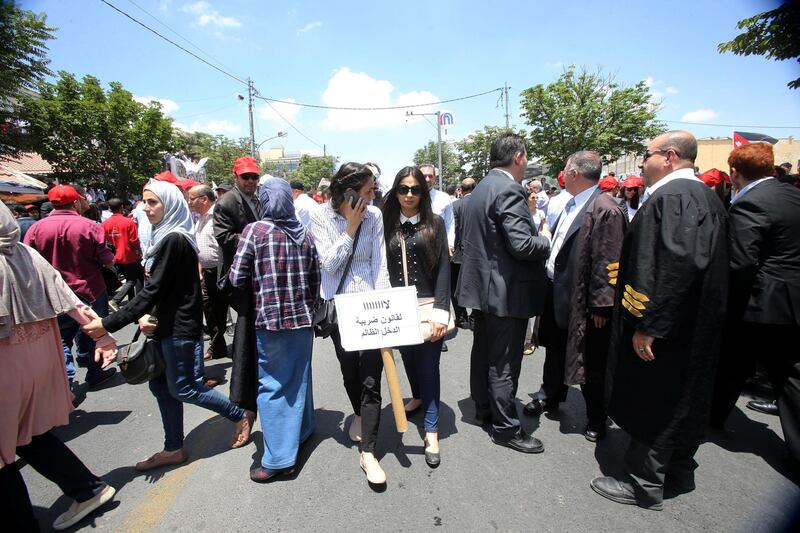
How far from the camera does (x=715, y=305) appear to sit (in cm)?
213

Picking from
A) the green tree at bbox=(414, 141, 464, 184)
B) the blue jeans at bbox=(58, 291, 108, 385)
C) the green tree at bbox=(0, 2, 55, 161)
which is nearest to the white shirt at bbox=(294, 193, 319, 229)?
the blue jeans at bbox=(58, 291, 108, 385)

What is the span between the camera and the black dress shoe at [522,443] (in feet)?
9.30

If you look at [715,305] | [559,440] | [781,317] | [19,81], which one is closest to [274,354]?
[559,440]

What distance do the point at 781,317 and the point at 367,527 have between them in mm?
3143

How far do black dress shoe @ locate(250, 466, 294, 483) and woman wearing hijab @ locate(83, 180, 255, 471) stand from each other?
0.58 meters

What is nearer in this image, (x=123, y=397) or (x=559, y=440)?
(x=559, y=440)

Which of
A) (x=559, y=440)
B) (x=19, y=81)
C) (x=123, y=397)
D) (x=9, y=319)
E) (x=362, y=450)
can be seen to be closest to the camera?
(x=9, y=319)

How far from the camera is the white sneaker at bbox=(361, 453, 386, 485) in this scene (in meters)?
2.47

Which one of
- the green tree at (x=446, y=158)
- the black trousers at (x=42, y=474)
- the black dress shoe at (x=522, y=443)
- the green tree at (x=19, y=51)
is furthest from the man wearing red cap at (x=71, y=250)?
the green tree at (x=446, y=158)

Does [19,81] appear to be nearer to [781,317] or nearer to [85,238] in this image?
[85,238]

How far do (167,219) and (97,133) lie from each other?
16.7 meters

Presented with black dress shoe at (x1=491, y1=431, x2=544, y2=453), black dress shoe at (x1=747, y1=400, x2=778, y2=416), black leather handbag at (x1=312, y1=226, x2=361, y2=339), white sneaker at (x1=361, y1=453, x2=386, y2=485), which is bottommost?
black dress shoe at (x1=747, y1=400, x2=778, y2=416)

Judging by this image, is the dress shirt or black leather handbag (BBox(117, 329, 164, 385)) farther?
the dress shirt

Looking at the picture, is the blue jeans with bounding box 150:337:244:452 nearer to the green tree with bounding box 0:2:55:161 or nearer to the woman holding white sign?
the woman holding white sign
